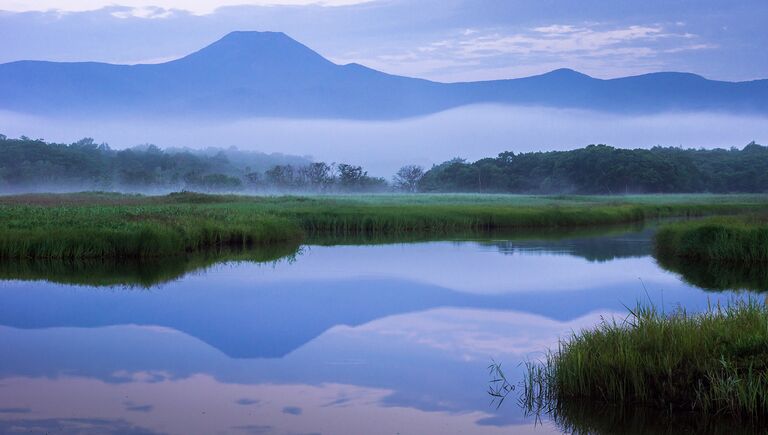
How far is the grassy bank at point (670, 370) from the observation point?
8617 mm

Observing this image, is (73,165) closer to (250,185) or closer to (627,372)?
(250,185)

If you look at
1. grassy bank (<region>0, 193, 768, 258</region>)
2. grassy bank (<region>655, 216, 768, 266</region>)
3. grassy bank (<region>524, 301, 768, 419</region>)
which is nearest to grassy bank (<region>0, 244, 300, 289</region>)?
grassy bank (<region>0, 193, 768, 258</region>)

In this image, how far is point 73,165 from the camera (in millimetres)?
100125

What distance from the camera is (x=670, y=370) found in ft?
29.5

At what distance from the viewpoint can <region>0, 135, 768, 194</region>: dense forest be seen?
9231cm

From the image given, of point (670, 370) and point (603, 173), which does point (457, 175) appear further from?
point (670, 370)

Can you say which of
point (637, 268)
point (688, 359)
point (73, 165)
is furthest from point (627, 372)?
point (73, 165)

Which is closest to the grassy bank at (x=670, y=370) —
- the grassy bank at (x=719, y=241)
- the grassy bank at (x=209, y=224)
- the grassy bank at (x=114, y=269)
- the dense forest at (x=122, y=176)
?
the grassy bank at (x=114, y=269)

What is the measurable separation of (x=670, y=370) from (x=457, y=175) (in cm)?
9559

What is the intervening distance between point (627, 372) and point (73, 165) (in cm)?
9992

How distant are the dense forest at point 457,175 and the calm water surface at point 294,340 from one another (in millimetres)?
71295

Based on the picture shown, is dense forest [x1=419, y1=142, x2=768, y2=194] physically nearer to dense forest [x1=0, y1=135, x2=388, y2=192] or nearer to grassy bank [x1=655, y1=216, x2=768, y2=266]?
dense forest [x1=0, y1=135, x2=388, y2=192]

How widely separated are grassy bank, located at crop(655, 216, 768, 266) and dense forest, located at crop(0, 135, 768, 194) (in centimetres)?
6712

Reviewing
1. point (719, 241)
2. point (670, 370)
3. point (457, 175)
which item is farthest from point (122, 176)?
point (670, 370)
